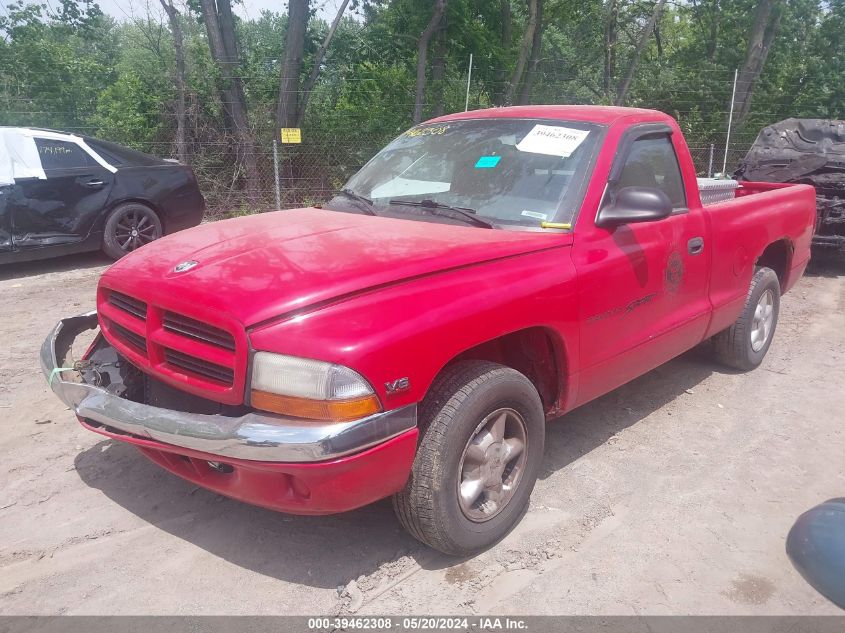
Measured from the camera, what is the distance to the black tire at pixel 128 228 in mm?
8211

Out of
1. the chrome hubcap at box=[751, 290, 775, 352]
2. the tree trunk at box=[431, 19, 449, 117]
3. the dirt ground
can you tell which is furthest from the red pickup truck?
the tree trunk at box=[431, 19, 449, 117]

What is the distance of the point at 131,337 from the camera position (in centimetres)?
311

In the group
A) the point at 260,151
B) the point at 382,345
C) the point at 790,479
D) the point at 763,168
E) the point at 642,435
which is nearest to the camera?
the point at 382,345

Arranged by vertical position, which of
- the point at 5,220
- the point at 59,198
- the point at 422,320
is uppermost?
the point at 422,320

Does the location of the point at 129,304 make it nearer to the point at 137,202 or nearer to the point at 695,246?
the point at 695,246

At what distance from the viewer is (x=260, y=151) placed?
12.5 metres

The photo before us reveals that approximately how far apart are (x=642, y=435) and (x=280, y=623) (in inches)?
99.2

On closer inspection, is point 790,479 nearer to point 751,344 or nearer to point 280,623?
point 751,344

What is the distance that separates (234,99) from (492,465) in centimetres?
1101

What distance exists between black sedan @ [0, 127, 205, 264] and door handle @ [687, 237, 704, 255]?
6533 mm

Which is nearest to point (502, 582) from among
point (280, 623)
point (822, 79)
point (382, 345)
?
point (280, 623)

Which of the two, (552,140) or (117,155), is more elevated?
(552,140)

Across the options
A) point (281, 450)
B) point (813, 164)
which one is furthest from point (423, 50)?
point (281, 450)

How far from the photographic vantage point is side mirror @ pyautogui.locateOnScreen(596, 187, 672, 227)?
3436 millimetres
